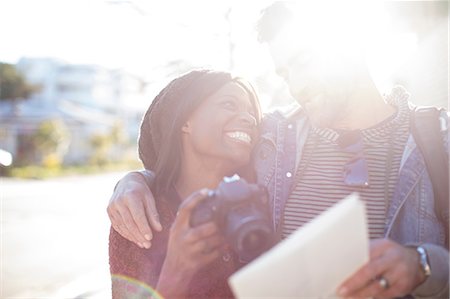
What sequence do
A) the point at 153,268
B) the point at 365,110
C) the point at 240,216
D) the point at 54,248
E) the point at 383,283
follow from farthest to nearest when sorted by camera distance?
the point at 54,248 → the point at 365,110 → the point at 153,268 → the point at 240,216 → the point at 383,283

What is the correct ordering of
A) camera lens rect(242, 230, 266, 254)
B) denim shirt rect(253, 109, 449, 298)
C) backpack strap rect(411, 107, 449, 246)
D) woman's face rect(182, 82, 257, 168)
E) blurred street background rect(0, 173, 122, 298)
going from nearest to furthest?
camera lens rect(242, 230, 266, 254), denim shirt rect(253, 109, 449, 298), backpack strap rect(411, 107, 449, 246), woman's face rect(182, 82, 257, 168), blurred street background rect(0, 173, 122, 298)

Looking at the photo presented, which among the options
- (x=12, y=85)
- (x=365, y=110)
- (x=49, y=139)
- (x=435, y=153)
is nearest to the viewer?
(x=435, y=153)

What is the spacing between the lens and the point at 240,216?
4.72 feet

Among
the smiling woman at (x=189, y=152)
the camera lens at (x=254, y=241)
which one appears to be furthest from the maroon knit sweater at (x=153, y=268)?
the camera lens at (x=254, y=241)

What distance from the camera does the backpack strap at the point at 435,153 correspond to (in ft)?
5.66

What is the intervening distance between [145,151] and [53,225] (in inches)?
341

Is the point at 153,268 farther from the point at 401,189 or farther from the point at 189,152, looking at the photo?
the point at 401,189

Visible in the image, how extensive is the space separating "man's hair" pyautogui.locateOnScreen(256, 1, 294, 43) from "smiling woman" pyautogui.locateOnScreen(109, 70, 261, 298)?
0.25m

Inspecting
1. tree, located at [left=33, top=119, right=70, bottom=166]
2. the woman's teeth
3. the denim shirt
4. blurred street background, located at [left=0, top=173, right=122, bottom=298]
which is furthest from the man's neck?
tree, located at [left=33, top=119, right=70, bottom=166]

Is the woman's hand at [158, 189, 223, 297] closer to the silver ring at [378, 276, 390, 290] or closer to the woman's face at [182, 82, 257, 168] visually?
the silver ring at [378, 276, 390, 290]

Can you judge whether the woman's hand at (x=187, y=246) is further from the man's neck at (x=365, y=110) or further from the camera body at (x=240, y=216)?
the man's neck at (x=365, y=110)

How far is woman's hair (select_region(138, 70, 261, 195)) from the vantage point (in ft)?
7.34

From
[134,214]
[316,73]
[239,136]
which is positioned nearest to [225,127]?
[239,136]

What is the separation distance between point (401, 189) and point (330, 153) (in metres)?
0.31
